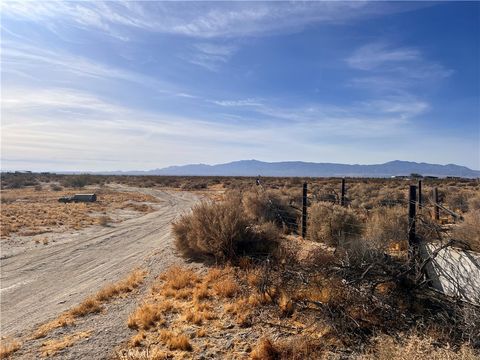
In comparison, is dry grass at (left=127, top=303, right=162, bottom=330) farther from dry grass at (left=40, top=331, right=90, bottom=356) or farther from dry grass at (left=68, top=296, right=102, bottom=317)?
dry grass at (left=68, top=296, right=102, bottom=317)

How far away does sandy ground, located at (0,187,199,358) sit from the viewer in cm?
857

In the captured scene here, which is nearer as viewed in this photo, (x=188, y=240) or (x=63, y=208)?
(x=188, y=240)

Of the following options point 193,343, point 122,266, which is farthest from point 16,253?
point 193,343

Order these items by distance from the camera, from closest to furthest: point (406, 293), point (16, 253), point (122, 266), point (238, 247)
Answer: point (406, 293) < point (238, 247) < point (122, 266) < point (16, 253)

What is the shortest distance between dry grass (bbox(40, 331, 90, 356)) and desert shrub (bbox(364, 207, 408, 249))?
22.5 ft

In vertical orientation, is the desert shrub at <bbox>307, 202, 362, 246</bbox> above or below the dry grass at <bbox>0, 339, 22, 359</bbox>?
above

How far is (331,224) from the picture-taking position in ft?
38.7

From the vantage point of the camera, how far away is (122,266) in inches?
544

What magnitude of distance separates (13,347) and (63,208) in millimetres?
26620

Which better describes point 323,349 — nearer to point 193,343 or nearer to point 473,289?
point 193,343

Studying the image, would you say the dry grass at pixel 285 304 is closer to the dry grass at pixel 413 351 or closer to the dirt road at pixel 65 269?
the dry grass at pixel 413 351

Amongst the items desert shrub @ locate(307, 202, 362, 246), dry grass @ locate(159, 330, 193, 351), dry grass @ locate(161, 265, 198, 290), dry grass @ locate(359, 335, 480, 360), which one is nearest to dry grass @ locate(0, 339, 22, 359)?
dry grass @ locate(159, 330, 193, 351)

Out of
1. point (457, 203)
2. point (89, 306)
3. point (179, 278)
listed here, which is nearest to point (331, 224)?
point (179, 278)

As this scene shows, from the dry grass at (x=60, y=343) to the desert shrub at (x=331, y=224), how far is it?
24.5 ft
